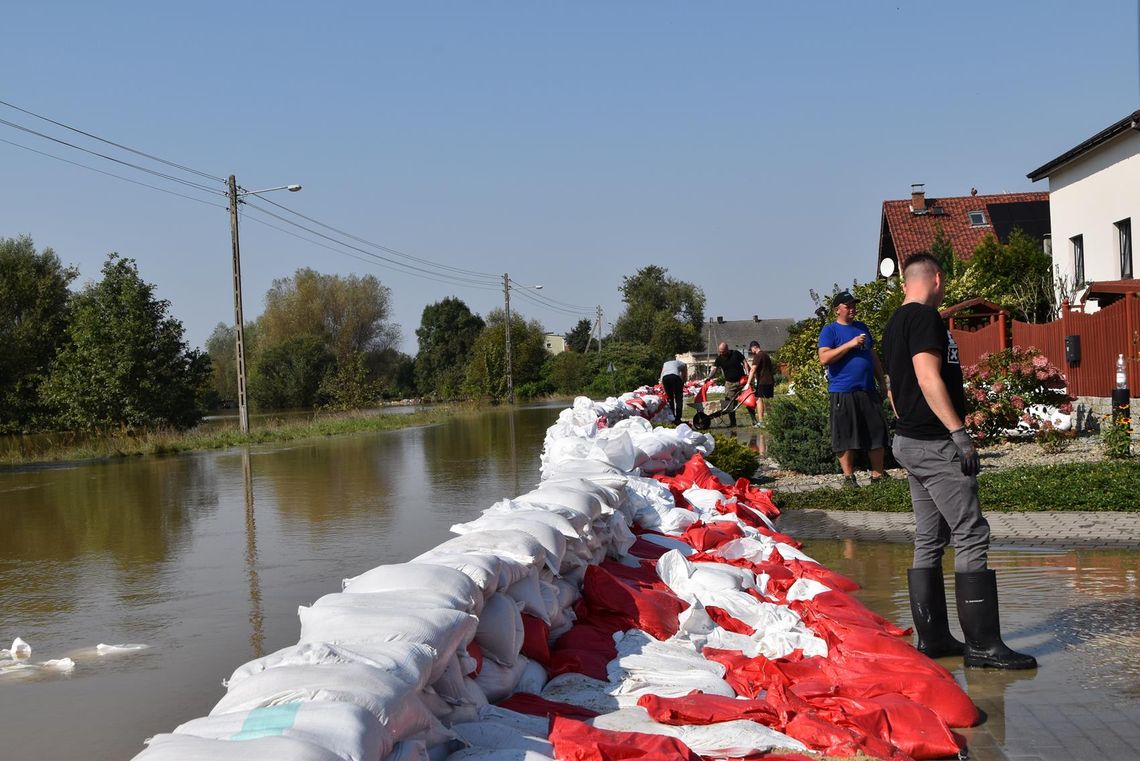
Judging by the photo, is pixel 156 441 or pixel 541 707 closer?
pixel 541 707

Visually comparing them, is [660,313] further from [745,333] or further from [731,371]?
[731,371]

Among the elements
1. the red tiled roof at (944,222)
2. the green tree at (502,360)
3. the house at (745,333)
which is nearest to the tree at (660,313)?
the house at (745,333)

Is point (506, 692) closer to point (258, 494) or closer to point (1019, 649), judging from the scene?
point (1019, 649)

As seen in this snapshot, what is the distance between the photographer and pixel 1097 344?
16141mm

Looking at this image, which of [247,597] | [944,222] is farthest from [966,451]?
[944,222]

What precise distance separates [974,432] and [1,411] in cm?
3097

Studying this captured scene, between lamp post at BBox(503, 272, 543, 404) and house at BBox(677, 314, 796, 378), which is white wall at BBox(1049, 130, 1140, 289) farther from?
house at BBox(677, 314, 796, 378)

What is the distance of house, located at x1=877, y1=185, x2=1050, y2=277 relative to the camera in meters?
41.3

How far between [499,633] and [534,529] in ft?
3.17

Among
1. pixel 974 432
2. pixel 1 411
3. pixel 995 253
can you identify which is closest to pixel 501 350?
pixel 1 411

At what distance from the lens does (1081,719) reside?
159 inches

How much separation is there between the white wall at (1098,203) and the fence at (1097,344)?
5.14 meters

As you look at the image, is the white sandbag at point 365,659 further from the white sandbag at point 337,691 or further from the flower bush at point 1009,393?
the flower bush at point 1009,393

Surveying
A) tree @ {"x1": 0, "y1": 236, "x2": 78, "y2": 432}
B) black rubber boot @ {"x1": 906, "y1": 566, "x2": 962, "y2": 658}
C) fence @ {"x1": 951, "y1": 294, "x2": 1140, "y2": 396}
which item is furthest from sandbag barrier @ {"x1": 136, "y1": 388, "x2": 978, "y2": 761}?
tree @ {"x1": 0, "y1": 236, "x2": 78, "y2": 432}
